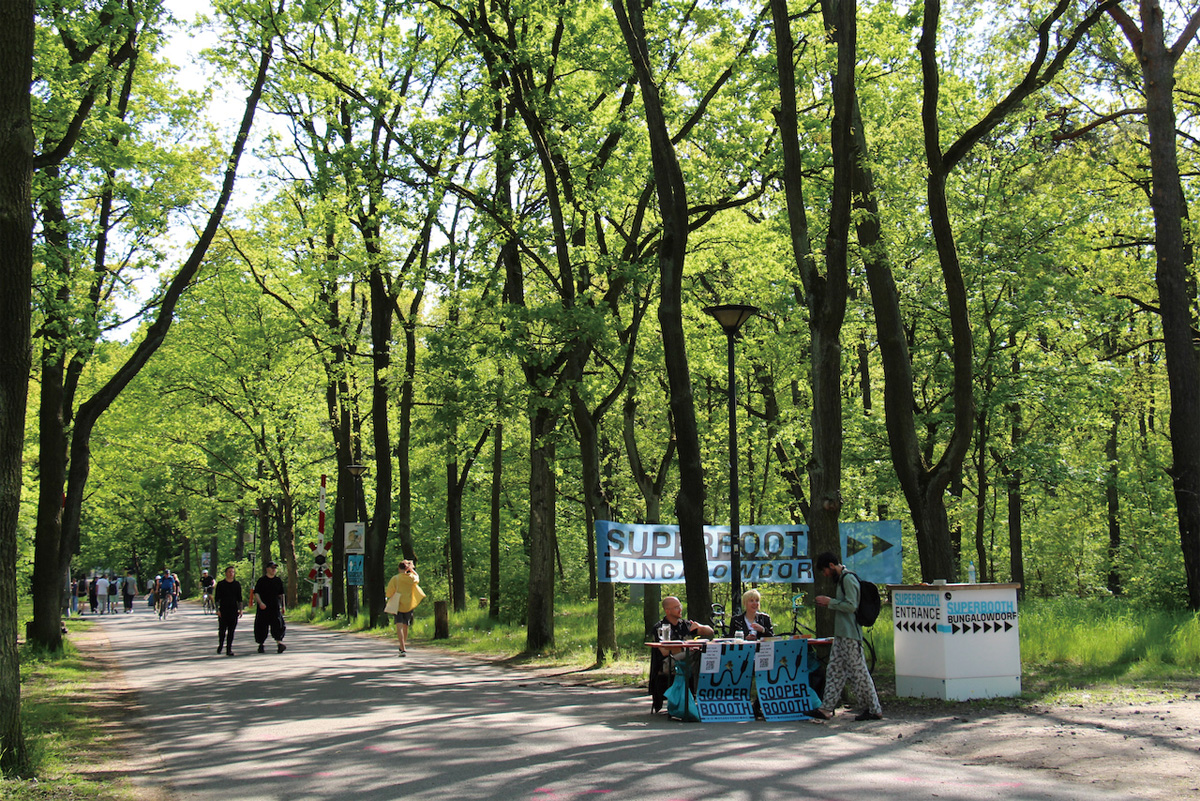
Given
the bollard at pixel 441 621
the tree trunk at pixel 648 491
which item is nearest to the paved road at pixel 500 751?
the tree trunk at pixel 648 491

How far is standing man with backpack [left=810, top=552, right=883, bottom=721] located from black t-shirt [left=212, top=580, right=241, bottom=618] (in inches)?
539

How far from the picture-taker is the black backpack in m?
11.1

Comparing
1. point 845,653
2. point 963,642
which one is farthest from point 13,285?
point 963,642

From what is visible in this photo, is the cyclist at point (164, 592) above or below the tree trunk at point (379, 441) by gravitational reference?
below

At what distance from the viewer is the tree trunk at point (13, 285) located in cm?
833

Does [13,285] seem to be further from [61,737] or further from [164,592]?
[164,592]

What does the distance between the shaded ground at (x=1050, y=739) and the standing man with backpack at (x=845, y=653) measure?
222mm

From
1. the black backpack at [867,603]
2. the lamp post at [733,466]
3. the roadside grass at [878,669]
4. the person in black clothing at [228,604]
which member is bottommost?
the roadside grass at [878,669]

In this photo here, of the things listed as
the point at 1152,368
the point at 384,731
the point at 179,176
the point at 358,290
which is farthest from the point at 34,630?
the point at 1152,368

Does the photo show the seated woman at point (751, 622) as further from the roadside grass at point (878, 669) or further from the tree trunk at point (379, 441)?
the tree trunk at point (379, 441)

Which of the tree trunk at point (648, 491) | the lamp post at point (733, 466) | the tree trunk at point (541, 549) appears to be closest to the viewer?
the lamp post at point (733, 466)

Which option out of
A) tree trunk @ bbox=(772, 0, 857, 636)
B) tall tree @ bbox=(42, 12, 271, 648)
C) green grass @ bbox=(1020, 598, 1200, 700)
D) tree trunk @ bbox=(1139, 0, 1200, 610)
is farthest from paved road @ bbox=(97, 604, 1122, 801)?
tree trunk @ bbox=(1139, 0, 1200, 610)

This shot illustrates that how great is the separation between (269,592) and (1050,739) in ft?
51.6

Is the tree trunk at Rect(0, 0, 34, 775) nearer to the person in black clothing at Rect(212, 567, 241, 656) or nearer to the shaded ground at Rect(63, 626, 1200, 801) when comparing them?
the shaded ground at Rect(63, 626, 1200, 801)
